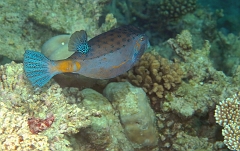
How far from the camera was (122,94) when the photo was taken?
4.10 metres

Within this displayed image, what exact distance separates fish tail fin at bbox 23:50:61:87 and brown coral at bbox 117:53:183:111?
1.82 metres

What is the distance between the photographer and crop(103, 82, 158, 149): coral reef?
159 inches

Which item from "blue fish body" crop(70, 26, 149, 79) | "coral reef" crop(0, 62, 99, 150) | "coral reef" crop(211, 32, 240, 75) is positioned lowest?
"coral reef" crop(211, 32, 240, 75)

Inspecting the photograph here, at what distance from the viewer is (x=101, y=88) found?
15.0ft

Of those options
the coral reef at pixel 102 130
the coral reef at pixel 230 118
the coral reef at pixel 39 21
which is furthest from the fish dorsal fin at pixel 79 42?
the coral reef at pixel 230 118

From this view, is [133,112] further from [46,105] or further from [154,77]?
[46,105]

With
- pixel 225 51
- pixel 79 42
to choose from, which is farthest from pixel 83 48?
pixel 225 51

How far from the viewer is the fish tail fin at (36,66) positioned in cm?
298

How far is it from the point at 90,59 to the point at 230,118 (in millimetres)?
2591

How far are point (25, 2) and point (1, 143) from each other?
3.92 m

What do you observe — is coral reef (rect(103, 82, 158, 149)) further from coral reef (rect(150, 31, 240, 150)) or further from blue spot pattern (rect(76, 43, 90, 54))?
blue spot pattern (rect(76, 43, 90, 54))

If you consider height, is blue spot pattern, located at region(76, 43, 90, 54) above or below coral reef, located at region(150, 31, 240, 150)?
above

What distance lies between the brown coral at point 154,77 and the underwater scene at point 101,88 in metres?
0.02

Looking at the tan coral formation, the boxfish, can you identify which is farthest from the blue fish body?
the tan coral formation
